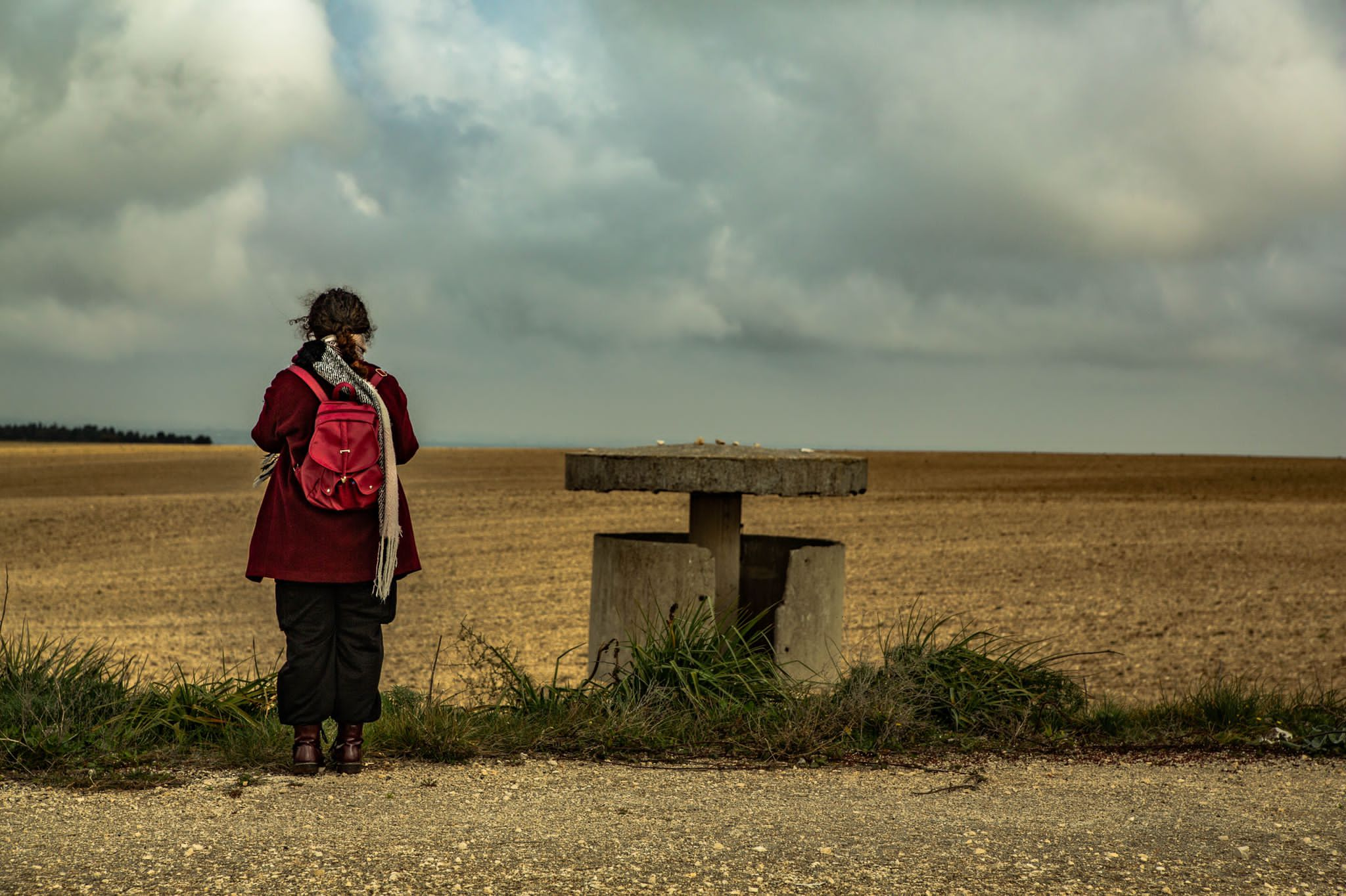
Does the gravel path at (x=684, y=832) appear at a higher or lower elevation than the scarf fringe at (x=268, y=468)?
lower

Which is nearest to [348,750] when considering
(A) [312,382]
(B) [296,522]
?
(B) [296,522]

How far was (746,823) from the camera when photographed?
3846 mm

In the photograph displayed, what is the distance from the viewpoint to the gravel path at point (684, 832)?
331cm

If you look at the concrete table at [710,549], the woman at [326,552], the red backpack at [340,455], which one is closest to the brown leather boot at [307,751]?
the woman at [326,552]

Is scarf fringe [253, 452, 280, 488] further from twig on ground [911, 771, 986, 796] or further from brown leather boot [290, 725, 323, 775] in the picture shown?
twig on ground [911, 771, 986, 796]

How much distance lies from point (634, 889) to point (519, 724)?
72.8 inches

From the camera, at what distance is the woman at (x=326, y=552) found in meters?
4.37

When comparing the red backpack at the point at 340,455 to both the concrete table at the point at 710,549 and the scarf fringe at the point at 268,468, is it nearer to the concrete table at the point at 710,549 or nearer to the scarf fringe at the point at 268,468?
the scarf fringe at the point at 268,468

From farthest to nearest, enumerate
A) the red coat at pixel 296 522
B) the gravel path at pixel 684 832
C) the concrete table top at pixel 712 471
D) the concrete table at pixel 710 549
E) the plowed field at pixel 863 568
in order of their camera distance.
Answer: the plowed field at pixel 863 568 → the concrete table top at pixel 712 471 → the concrete table at pixel 710 549 → the red coat at pixel 296 522 → the gravel path at pixel 684 832

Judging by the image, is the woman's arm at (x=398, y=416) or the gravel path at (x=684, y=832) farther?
the woman's arm at (x=398, y=416)

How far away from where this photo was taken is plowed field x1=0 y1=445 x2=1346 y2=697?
35.3 feet

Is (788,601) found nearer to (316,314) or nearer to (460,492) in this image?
(316,314)

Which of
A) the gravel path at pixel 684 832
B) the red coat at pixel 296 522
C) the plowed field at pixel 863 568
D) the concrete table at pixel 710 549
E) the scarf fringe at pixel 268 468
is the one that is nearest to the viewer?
the gravel path at pixel 684 832

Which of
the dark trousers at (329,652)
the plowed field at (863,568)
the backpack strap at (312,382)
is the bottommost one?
the plowed field at (863,568)
